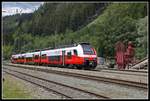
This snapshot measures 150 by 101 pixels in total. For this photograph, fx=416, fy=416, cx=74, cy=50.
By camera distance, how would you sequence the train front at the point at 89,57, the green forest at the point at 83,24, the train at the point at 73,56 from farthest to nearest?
1. the green forest at the point at 83,24
2. the train at the point at 73,56
3. the train front at the point at 89,57

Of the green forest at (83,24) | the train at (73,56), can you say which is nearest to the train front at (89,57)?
the train at (73,56)

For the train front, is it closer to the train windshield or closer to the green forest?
the train windshield

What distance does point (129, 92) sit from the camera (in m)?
16.1

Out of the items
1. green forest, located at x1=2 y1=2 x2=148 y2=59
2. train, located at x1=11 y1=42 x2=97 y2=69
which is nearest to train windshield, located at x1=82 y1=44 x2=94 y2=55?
train, located at x1=11 y1=42 x2=97 y2=69

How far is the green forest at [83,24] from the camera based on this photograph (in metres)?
58.8

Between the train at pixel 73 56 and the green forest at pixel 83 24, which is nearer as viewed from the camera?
the train at pixel 73 56

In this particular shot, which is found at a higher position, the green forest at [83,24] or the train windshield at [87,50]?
the green forest at [83,24]

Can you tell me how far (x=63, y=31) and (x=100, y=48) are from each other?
9364 cm

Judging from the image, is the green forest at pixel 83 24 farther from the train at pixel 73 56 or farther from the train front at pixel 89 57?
the train front at pixel 89 57

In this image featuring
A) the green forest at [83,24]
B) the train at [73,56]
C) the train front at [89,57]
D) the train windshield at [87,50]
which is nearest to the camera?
the train front at [89,57]

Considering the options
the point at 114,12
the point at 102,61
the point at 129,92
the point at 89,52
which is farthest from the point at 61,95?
the point at 114,12

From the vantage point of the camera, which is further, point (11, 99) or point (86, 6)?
point (86, 6)

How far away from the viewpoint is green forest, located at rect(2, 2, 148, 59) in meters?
58.8

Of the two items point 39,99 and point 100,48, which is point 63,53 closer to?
point 100,48
